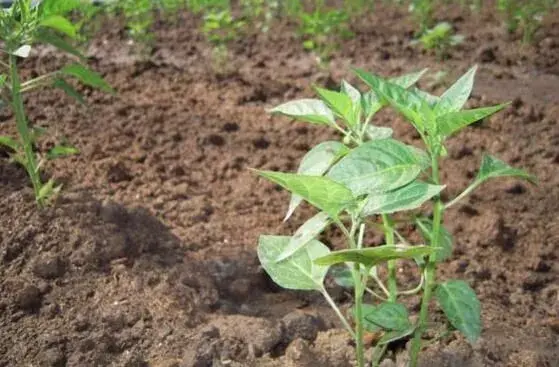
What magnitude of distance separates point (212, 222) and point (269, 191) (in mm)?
326

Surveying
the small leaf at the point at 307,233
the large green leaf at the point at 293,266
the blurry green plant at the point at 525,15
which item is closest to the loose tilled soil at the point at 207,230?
the large green leaf at the point at 293,266

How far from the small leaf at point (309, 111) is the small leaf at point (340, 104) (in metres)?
0.04

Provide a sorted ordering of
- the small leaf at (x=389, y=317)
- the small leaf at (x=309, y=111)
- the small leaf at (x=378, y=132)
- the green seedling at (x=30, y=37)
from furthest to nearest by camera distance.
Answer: the green seedling at (x=30, y=37) < the small leaf at (x=378, y=132) < the small leaf at (x=309, y=111) < the small leaf at (x=389, y=317)

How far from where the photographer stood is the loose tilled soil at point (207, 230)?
182 cm

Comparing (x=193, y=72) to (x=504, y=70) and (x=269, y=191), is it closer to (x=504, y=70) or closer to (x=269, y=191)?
(x=269, y=191)

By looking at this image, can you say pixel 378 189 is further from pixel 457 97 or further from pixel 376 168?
pixel 457 97

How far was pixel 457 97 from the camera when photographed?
4.90 feet

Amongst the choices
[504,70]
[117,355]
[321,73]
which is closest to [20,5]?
[117,355]

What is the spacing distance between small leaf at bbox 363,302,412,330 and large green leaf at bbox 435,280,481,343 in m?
0.09

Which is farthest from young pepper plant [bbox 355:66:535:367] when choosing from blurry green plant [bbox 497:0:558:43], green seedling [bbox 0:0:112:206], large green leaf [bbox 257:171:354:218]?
blurry green plant [bbox 497:0:558:43]

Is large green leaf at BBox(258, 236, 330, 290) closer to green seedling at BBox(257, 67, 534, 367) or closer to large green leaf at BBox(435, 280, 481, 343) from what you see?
green seedling at BBox(257, 67, 534, 367)

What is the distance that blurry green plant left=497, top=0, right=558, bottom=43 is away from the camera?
4.70 metres

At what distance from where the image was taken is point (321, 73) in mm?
4188

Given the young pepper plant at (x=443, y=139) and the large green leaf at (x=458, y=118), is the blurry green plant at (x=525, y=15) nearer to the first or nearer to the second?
the young pepper plant at (x=443, y=139)
